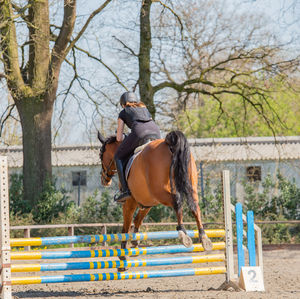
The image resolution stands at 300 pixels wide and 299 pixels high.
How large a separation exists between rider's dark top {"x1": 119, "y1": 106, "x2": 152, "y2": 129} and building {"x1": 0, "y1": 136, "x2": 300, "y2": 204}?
8.75 metres

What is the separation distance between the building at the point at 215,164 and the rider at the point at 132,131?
8.71 m

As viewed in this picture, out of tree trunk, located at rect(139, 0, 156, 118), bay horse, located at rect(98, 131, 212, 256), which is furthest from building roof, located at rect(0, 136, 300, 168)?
bay horse, located at rect(98, 131, 212, 256)

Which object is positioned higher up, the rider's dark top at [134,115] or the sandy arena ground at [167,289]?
the rider's dark top at [134,115]

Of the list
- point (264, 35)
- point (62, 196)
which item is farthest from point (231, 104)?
point (62, 196)

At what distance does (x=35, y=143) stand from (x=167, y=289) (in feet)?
28.7

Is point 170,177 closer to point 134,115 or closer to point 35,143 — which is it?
point 134,115

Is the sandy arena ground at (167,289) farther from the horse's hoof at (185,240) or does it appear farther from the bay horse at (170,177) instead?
the bay horse at (170,177)

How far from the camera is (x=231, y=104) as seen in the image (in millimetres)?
39375

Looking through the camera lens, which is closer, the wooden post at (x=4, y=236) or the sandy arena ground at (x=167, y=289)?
the wooden post at (x=4, y=236)

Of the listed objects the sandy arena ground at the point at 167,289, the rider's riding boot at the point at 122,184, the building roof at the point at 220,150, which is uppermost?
the building roof at the point at 220,150

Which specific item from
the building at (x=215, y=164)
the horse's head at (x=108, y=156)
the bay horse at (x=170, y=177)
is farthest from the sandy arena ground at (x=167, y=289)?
the building at (x=215, y=164)

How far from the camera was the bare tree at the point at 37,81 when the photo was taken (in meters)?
15.5

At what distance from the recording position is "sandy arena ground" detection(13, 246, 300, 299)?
7.27 meters

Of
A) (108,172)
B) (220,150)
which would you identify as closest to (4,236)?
(108,172)
